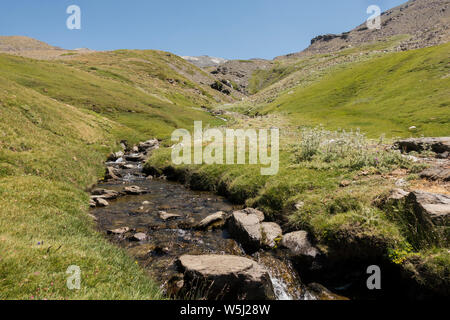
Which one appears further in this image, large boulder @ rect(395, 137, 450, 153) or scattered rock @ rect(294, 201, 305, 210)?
large boulder @ rect(395, 137, 450, 153)

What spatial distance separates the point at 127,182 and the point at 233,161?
11470 mm

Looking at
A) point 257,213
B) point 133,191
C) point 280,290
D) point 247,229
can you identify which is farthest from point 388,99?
point 280,290

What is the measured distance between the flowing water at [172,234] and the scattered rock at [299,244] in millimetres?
623

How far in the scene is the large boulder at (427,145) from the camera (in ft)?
53.4

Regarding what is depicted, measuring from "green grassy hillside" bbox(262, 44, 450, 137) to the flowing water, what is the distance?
97.3 feet

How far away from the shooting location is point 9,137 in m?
18.6

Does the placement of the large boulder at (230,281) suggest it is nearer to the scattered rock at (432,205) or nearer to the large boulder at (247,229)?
the large boulder at (247,229)

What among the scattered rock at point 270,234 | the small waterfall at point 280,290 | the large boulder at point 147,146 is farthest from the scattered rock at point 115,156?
the small waterfall at point 280,290

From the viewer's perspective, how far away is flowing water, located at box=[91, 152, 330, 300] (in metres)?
9.95

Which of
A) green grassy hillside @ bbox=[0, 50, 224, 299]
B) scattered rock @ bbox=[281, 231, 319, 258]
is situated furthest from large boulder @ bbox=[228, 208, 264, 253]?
green grassy hillside @ bbox=[0, 50, 224, 299]

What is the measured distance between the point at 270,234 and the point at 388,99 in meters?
50.9

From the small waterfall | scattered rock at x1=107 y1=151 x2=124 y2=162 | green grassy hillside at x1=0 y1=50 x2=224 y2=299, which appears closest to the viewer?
green grassy hillside at x1=0 y1=50 x2=224 y2=299

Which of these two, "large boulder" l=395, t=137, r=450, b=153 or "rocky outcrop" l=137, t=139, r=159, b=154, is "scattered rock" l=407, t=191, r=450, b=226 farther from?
"rocky outcrop" l=137, t=139, r=159, b=154

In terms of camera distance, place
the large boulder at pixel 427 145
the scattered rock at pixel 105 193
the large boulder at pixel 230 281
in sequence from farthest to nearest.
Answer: the scattered rock at pixel 105 193, the large boulder at pixel 427 145, the large boulder at pixel 230 281
